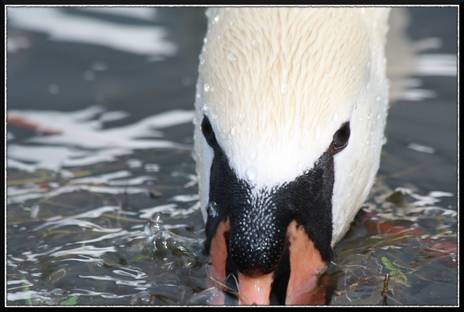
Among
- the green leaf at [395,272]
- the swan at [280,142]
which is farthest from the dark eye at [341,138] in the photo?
the green leaf at [395,272]

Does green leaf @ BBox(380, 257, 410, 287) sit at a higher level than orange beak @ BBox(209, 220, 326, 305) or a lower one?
lower

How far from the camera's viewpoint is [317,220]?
12.6 ft

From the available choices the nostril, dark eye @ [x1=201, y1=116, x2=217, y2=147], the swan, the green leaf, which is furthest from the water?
dark eye @ [x1=201, y1=116, x2=217, y2=147]

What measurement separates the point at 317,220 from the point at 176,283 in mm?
703

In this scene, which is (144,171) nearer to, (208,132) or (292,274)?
A: (208,132)

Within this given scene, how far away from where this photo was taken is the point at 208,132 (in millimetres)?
3943

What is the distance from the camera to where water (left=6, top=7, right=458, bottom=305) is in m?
4.17

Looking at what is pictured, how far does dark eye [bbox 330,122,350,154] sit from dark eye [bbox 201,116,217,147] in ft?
1.51

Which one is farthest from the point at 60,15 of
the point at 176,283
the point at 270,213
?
the point at 270,213

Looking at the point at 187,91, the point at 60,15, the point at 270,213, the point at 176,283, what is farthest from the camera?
the point at 60,15

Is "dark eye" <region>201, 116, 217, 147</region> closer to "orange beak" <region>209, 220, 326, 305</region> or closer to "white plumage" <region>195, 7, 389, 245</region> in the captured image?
"white plumage" <region>195, 7, 389, 245</region>

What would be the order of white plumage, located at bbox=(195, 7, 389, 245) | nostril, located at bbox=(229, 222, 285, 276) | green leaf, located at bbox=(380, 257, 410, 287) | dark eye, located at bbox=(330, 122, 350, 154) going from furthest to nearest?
green leaf, located at bbox=(380, 257, 410, 287) → dark eye, located at bbox=(330, 122, 350, 154) → white plumage, located at bbox=(195, 7, 389, 245) → nostril, located at bbox=(229, 222, 285, 276)

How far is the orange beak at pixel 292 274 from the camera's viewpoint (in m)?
3.52

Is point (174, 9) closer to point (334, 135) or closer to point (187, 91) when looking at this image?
point (187, 91)
